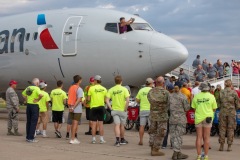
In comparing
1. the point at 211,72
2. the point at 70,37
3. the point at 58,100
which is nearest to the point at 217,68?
the point at 211,72

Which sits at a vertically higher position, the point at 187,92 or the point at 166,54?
the point at 166,54

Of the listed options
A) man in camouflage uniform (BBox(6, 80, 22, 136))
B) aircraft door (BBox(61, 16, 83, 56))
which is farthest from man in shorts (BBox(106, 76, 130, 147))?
aircraft door (BBox(61, 16, 83, 56))

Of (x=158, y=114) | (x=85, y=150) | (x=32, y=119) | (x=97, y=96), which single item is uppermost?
(x=97, y=96)

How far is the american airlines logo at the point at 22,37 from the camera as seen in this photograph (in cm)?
1909

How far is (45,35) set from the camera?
19.3 metres

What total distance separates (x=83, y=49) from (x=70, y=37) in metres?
0.83

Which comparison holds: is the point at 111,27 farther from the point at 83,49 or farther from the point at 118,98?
the point at 118,98

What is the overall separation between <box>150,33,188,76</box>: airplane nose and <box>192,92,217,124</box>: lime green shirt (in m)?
6.22

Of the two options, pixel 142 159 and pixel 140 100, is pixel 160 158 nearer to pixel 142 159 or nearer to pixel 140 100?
pixel 142 159

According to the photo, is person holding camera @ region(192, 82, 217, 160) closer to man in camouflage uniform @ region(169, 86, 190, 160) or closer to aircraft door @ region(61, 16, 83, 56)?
man in camouflage uniform @ region(169, 86, 190, 160)

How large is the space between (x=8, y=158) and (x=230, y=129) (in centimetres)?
551

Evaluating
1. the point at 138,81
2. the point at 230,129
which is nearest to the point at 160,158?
the point at 230,129

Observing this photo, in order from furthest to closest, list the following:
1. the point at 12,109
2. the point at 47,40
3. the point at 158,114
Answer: the point at 47,40
the point at 12,109
the point at 158,114

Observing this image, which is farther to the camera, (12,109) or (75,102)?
(12,109)
